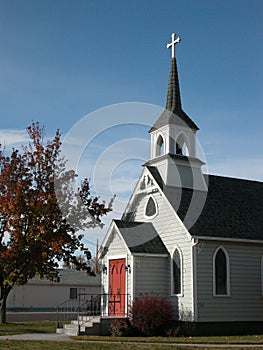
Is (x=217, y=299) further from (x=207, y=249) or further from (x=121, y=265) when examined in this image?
(x=121, y=265)

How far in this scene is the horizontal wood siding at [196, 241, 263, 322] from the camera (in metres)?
25.1

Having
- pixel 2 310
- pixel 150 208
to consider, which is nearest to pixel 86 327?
pixel 150 208

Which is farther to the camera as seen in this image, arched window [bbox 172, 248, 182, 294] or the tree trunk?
the tree trunk

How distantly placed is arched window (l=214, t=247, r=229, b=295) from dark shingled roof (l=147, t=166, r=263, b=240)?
35.8 inches

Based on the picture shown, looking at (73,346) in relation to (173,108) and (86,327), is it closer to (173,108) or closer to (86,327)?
(86,327)

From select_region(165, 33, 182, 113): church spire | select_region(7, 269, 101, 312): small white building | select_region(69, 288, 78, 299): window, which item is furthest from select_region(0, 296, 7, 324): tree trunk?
select_region(69, 288, 78, 299): window

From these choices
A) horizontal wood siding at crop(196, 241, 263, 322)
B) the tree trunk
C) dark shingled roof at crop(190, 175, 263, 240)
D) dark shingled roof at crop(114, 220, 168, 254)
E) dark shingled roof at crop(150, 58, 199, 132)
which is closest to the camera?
horizontal wood siding at crop(196, 241, 263, 322)

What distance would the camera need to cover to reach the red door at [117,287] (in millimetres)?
26797

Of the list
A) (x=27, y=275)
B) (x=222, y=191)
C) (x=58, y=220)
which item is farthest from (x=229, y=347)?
(x=27, y=275)

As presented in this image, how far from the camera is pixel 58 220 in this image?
3125 centimetres

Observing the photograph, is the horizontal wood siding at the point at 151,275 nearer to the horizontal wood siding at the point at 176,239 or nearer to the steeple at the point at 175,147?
the horizontal wood siding at the point at 176,239

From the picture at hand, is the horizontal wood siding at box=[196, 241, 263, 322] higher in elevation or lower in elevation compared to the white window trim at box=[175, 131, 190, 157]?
lower

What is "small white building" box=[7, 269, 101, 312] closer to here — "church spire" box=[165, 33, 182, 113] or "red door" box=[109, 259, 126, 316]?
"red door" box=[109, 259, 126, 316]

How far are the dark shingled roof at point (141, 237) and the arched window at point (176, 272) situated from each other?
676mm
